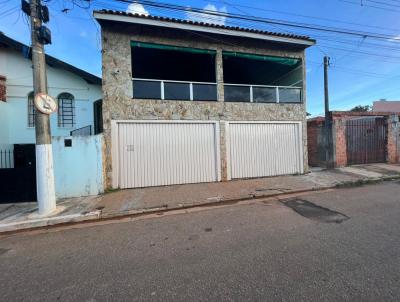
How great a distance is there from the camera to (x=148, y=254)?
3609 millimetres

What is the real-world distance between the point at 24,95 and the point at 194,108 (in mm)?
8401

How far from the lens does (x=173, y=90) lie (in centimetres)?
913

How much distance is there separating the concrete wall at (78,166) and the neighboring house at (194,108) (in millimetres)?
471

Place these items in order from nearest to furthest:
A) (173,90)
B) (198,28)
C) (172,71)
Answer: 1. (198,28)
2. (173,90)
3. (172,71)

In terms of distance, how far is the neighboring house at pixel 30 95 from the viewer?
10648 millimetres

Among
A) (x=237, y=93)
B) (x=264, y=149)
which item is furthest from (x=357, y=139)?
(x=237, y=93)

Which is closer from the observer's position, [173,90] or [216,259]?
[216,259]

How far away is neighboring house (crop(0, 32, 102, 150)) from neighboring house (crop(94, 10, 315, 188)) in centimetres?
314

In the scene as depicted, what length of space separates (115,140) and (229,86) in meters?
5.18

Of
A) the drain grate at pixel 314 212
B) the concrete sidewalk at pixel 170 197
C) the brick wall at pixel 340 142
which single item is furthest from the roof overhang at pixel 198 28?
the drain grate at pixel 314 212

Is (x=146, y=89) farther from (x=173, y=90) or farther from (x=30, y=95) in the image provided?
(x=30, y=95)

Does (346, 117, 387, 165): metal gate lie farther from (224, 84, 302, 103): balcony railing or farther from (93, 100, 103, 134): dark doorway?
(93, 100, 103, 134): dark doorway

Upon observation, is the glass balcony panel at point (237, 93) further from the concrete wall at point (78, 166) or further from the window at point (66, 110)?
the window at point (66, 110)

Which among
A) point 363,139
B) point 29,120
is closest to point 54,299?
point 29,120
